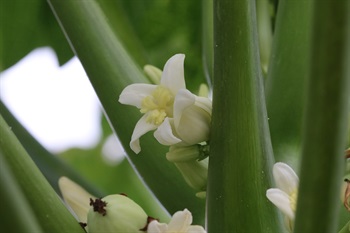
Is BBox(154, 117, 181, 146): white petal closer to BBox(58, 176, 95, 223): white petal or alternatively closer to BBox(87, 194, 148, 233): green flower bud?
BBox(87, 194, 148, 233): green flower bud

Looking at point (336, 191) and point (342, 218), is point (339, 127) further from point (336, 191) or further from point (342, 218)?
point (342, 218)

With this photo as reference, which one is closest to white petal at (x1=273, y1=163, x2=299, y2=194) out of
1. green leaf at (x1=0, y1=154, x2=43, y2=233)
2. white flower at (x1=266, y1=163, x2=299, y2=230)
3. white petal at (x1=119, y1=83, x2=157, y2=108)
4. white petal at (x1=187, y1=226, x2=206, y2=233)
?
white flower at (x1=266, y1=163, x2=299, y2=230)

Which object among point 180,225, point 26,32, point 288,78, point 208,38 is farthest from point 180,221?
point 26,32

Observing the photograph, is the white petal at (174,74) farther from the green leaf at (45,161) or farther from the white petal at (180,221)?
the green leaf at (45,161)

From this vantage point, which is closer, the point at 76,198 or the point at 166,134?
the point at 166,134

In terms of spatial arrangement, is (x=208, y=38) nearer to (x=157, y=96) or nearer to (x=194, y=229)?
(x=157, y=96)

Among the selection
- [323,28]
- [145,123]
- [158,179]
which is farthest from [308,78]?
[158,179]

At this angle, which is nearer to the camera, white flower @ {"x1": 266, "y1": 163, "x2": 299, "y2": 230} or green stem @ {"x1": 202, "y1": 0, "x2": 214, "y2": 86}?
white flower @ {"x1": 266, "y1": 163, "x2": 299, "y2": 230}

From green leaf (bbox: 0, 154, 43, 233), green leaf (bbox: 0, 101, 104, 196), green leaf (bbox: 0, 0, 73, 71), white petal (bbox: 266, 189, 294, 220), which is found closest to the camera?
green leaf (bbox: 0, 154, 43, 233)
